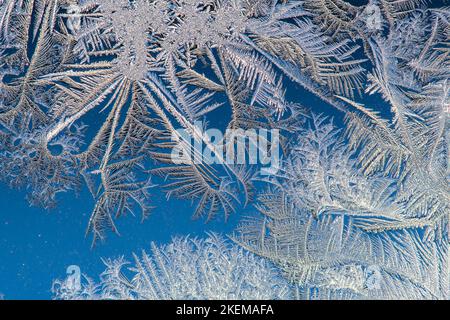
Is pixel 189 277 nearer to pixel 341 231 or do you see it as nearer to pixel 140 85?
pixel 341 231

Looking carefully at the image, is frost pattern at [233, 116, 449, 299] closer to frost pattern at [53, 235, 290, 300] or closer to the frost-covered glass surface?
the frost-covered glass surface

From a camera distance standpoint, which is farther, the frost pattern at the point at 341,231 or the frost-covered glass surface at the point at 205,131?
the frost-covered glass surface at the point at 205,131

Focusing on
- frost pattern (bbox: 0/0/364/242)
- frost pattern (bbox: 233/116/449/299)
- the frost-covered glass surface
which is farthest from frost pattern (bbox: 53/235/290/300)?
frost pattern (bbox: 0/0/364/242)

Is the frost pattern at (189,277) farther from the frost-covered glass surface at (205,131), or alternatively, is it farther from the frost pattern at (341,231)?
the frost pattern at (341,231)

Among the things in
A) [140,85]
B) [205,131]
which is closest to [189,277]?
[205,131]

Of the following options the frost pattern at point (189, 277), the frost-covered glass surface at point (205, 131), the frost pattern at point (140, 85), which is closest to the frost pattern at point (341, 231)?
the frost-covered glass surface at point (205, 131)

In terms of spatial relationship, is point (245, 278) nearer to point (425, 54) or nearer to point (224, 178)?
point (224, 178)
